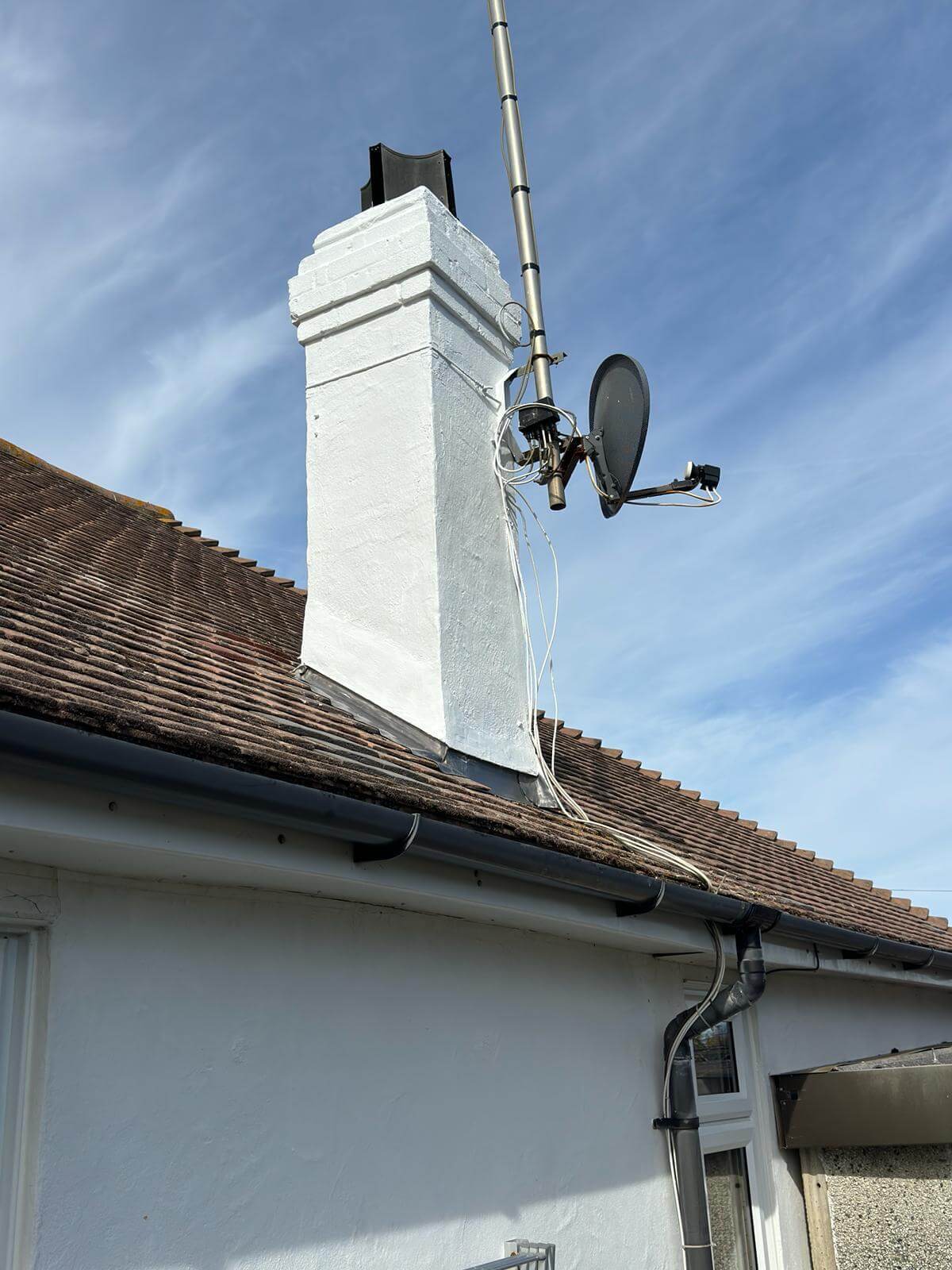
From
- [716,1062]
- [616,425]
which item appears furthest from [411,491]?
[716,1062]

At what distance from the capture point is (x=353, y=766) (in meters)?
3.89

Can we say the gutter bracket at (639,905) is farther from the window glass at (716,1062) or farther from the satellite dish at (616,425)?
the satellite dish at (616,425)

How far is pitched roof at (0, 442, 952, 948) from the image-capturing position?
128 inches

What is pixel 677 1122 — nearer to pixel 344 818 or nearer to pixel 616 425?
pixel 344 818

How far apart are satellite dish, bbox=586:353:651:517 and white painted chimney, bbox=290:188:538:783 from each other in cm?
51

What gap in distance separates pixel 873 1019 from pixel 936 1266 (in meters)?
2.03

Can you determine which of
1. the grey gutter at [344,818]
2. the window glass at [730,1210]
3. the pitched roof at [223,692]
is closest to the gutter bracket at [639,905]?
the grey gutter at [344,818]

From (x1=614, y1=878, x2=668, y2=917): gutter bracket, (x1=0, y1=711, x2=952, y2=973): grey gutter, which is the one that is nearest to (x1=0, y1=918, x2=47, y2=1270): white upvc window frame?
(x1=0, y1=711, x2=952, y2=973): grey gutter

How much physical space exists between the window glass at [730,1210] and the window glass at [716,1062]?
0.97 ft

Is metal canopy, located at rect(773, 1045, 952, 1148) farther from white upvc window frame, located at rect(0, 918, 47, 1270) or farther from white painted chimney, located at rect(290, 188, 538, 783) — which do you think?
white upvc window frame, located at rect(0, 918, 47, 1270)

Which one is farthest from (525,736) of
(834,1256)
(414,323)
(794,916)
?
(834,1256)

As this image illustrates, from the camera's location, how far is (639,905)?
14.8 feet

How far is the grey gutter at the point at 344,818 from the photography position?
2598mm

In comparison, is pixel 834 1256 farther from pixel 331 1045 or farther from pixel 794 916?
pixel 331 1045
